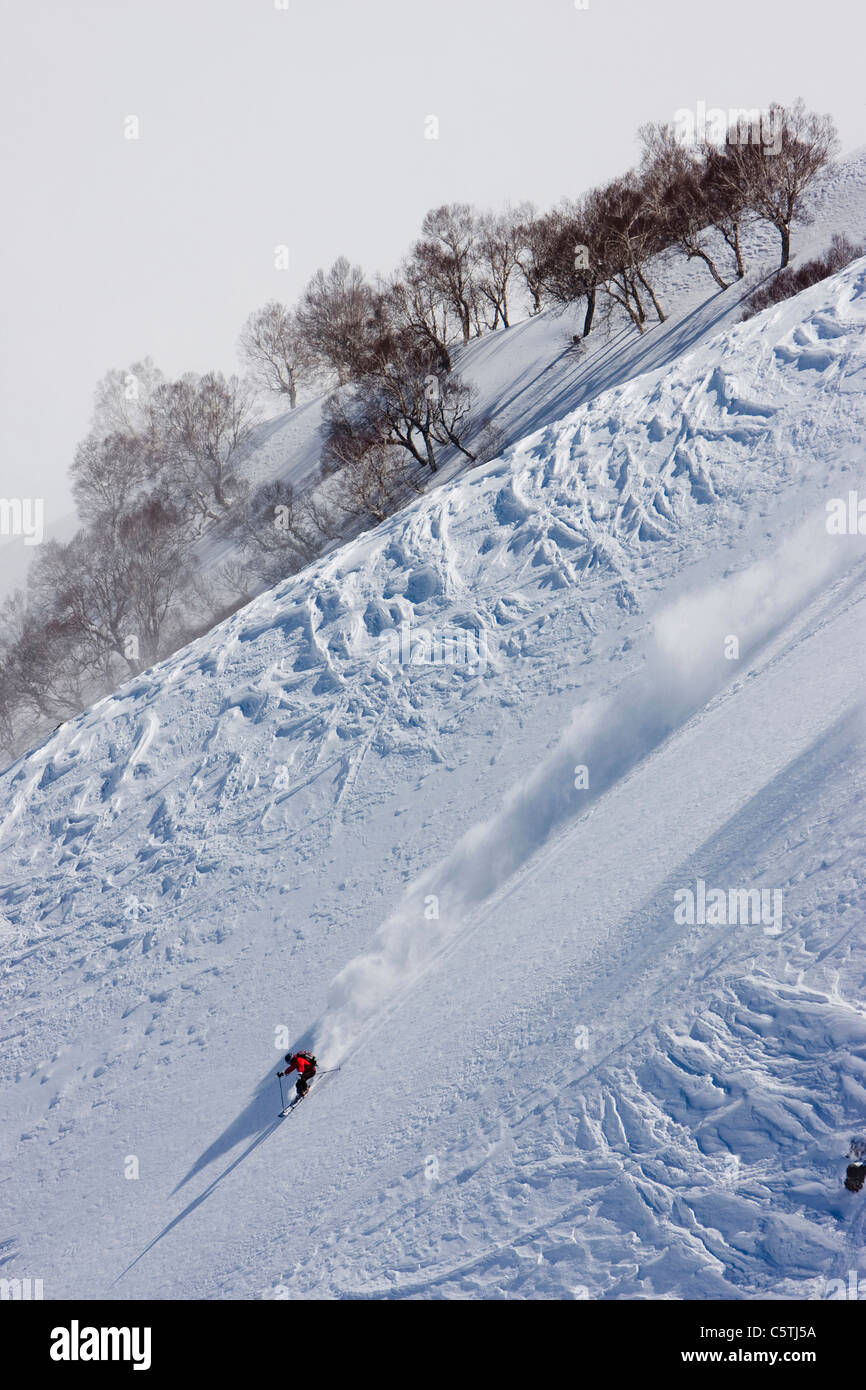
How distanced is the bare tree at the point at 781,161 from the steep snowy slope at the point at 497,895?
22274 millimetres

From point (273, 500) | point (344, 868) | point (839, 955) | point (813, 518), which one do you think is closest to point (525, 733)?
point (344, 868)

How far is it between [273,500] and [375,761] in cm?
3926

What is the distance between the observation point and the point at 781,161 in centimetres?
4175

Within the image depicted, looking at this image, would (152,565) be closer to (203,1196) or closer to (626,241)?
(626,241)

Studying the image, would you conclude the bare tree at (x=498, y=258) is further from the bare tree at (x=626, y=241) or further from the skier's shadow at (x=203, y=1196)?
the skier's shadow at (x=203, y=1196)

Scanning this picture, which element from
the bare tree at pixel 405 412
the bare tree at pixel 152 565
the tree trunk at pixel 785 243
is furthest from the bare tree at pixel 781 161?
the bare tree at pixel 152 565

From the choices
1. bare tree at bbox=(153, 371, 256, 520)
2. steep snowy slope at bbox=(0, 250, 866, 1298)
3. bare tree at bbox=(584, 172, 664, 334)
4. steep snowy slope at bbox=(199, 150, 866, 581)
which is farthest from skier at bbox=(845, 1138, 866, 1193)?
bare tree at bbox=(153, 371, 256, 520)

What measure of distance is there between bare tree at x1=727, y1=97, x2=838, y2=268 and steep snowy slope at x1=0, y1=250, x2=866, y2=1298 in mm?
22274

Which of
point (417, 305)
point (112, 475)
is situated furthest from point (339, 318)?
point (112, 475)

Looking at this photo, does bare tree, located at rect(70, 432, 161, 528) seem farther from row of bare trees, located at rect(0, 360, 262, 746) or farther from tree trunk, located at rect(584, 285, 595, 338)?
tree trunk, located at rect(584, 285, 595, 338)

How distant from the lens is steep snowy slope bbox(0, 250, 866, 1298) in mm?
7816

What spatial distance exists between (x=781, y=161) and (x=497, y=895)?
4272 cm
